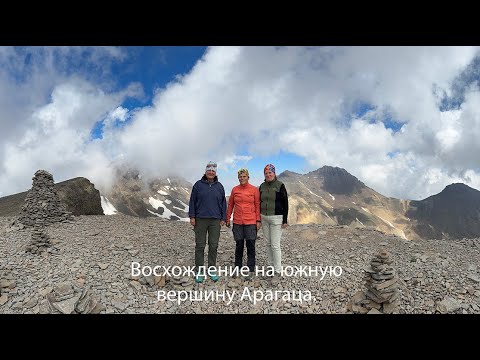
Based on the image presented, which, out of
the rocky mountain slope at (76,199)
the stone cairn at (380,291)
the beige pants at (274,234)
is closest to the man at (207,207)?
the beige pants at (274,234)

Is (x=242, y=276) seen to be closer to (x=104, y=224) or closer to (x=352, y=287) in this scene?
(x=352, y=287)

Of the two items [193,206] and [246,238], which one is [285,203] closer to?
[246,238]

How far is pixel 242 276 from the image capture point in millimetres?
10359

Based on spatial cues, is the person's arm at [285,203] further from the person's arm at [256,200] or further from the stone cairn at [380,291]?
the stone cairn at [380,291]

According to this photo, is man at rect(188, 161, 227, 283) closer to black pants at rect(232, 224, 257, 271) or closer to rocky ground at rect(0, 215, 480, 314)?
black pants at rect(232, 224, 257, 271)

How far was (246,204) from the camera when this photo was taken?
9.88 meters

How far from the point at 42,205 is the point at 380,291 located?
16.6 metres

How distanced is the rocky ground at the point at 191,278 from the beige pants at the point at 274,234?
728 mm

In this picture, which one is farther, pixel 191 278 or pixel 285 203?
pixel 191 278

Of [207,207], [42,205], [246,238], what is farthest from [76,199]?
[246,238]

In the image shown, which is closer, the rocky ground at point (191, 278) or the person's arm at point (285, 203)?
Answer: the rocky ground at point (191, 278)

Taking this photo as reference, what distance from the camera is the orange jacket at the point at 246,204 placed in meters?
9.87

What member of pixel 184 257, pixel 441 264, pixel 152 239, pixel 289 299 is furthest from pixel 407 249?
pixel 152 239
